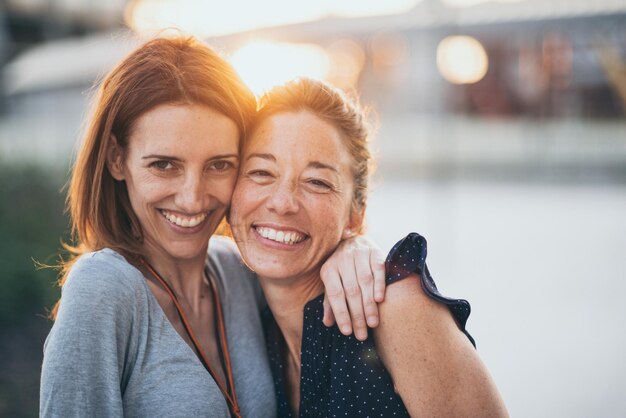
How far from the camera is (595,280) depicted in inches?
337

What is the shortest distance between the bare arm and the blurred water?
1382mm

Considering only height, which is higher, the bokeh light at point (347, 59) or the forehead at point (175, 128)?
the bokeh light at point (347, 59)

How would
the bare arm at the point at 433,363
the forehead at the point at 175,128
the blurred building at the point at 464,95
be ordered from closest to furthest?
the bare arm at the point at 433,363 < the forehead at the point at 175,128 < the blurred building at the point at 464,95

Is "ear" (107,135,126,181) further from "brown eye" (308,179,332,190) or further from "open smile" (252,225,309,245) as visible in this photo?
"brown eye" (308,179,332,190)

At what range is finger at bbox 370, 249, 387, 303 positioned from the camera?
218 centimetres

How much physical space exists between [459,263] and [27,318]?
19.6ft

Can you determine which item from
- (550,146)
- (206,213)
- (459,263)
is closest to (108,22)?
(550,146)

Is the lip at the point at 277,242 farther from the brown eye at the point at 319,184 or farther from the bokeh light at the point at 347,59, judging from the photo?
the bokeh light at the point at 347,59

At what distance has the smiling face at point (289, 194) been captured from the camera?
8.04 feet

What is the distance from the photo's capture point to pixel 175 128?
2.31 m

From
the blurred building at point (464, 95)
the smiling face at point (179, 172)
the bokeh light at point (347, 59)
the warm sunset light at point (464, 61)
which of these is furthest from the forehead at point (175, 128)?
the bokeh light at point (347, 59)

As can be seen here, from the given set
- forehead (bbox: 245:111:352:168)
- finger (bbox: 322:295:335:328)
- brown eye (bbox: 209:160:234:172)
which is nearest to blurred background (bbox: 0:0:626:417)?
forehead (bbox: 245:111:352:168)

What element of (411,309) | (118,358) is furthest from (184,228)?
(411,309)

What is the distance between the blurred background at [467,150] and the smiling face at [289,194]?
36 cm
